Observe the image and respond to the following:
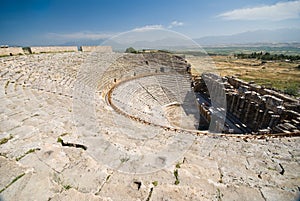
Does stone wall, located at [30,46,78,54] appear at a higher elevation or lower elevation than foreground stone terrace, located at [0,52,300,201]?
higher

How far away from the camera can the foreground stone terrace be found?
7.90 feet

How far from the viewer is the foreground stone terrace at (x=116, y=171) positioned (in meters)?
2.41

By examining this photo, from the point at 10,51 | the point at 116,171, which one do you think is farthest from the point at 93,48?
the point at 116,171

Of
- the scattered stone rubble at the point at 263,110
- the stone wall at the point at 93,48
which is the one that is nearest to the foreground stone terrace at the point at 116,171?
the scattered stone rubble at the point at 263,110

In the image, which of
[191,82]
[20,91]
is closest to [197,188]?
[20,91]

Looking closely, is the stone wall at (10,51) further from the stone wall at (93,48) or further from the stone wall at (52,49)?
the stone wall at (93,48)

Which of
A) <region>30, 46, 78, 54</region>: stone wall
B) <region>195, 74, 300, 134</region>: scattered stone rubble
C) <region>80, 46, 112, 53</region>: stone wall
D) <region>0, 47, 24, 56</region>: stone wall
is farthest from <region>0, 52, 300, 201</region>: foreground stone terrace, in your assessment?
<region>80, 46, 112, 53</region>: stone wall

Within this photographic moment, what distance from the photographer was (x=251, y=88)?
612 inches

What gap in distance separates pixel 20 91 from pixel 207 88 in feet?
63.6

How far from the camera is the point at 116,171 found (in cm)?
296

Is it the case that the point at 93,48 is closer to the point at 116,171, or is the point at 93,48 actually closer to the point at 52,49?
the point at 52,49

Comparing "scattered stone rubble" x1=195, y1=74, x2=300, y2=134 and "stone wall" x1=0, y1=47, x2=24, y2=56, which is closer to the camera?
"scattered stone rubble" x1=195, y1=74, x2=300, y2=134

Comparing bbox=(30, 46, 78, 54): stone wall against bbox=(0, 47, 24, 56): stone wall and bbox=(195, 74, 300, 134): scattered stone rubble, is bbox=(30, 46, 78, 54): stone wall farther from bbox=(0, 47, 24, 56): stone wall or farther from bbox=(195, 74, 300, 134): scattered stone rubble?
bbox=(195, 74, 300, 134): scattered stone rubble

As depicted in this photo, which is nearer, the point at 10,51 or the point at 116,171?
the point at 116,171
